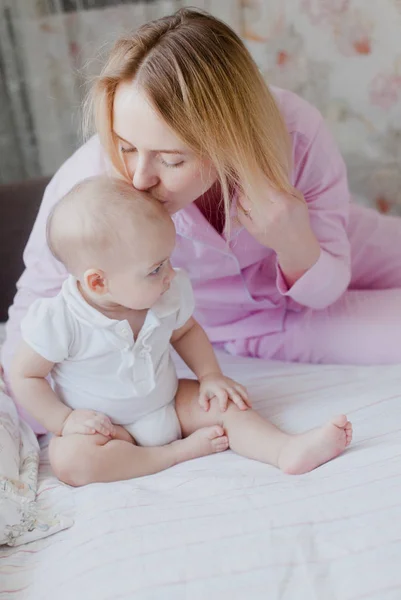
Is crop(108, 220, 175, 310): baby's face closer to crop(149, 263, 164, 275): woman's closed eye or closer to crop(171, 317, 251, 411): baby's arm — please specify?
crop(149, 263, 164, 275): woman's closed eye

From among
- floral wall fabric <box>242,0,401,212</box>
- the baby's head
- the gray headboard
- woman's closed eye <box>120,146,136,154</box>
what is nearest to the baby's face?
the baby's head

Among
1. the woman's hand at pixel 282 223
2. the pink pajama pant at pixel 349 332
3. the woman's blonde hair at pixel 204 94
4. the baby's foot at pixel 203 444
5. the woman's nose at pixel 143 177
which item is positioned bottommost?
the pink pajama pant at pixel 349 332

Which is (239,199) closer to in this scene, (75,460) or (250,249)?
(250,249)

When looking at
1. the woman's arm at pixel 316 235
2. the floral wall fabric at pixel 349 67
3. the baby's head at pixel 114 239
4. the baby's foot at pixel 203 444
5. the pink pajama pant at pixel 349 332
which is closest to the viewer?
the baby's head at pixel 114 239

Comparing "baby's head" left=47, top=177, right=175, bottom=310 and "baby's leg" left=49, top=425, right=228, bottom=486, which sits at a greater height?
"baby's head" left=47, top=177, right=175, bottom=310

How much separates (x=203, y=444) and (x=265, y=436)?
98 millimetres

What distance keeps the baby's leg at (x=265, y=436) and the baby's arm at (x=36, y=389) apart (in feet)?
0.63

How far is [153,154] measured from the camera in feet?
3.51

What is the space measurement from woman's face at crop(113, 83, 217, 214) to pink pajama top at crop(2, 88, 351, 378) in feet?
0.52

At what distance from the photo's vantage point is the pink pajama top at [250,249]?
1319 millimetres

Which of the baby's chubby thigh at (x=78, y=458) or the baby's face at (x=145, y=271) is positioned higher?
the baby's face at (x=145, y=271)

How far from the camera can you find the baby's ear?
1.07 metres

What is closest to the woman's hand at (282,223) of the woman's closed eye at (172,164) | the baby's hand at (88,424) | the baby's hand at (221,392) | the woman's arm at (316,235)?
the woman's arm at (316,235)

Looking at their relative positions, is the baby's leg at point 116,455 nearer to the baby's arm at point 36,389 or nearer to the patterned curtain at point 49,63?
the baby's arm at point 36,389
